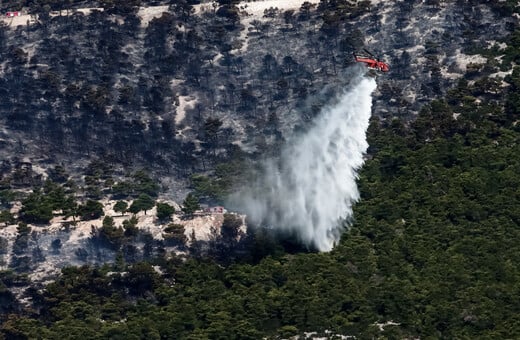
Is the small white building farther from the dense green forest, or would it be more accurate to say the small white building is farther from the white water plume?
the dense green forest

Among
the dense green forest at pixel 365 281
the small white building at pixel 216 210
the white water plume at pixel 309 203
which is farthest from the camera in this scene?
the small white building at pixel 216 210

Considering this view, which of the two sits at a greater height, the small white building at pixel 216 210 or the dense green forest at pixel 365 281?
the dense green forest at pixel 365 281

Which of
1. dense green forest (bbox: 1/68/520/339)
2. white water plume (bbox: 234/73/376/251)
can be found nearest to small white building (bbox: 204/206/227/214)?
white water plume (bbox: 234/73/376/251)

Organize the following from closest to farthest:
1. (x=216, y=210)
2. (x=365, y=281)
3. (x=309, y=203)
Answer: (x=365, y=281) < (x=309, y=203) < (x=216, y=210)

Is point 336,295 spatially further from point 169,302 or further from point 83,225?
point 83,225

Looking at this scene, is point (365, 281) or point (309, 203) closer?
point (365, 281)

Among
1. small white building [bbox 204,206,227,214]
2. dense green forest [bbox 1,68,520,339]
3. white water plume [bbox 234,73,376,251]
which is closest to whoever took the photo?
dense green forest [bbox 1,68,520,339]

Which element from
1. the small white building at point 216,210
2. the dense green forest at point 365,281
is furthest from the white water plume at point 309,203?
the small white building at point 216,210

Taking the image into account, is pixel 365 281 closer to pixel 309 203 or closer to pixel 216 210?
pixel 309 203

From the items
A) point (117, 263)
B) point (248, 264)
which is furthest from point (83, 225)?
point (248, 264)

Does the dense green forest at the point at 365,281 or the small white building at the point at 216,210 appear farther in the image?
the small white building at the point at 216,210

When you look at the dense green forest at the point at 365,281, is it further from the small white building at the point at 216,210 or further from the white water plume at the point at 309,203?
the small white building at the point at 216,210

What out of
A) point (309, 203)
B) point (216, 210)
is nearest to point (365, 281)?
point (309, 203)
